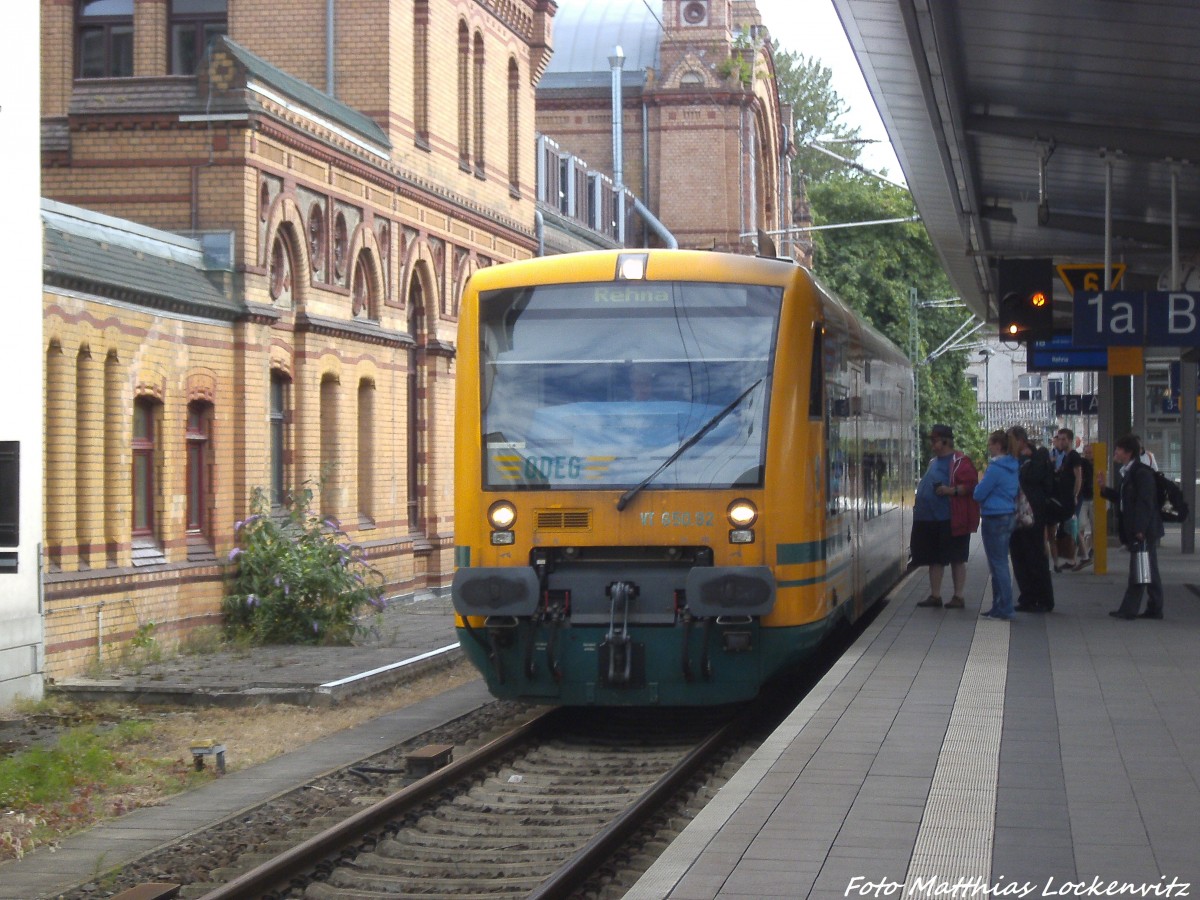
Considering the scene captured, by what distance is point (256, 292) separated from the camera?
733 inches

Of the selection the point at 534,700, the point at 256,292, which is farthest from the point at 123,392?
the point at 534,700

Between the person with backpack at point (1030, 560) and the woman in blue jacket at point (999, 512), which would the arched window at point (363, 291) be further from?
the woman in blue jacket at point (999, 512)

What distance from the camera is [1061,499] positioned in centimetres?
1933

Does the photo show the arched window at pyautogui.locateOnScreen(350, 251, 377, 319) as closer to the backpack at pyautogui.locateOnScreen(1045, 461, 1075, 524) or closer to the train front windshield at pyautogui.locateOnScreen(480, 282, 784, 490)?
the backpack at pyautogui.locateOnScreen(1045, 461, 1075, 524)

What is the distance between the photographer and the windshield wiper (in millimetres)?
11203

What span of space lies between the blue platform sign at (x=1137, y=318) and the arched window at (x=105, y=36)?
13073 mm

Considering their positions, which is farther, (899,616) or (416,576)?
(416,576)

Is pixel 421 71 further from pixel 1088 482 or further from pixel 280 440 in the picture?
pixel 1088 482


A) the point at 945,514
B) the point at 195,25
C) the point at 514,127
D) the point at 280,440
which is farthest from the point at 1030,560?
the point at 514,127

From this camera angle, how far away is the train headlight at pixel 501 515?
37.4 feet

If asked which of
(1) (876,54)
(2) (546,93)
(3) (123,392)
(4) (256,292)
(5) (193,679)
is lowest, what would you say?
(5) (193,679)

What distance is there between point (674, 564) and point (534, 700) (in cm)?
130

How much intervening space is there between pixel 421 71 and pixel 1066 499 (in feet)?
35.2

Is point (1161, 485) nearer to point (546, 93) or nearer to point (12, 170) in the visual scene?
point (12, 170)
